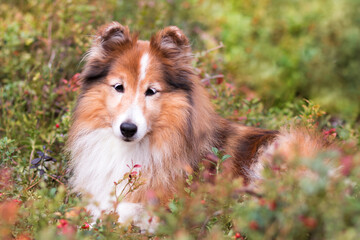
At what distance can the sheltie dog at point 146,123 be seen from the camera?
3.34 metres

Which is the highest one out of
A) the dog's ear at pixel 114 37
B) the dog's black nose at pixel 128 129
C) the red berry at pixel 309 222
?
the dog's ear at pixel 114 37

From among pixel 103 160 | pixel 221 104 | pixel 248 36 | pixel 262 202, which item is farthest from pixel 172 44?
pixel 248 36

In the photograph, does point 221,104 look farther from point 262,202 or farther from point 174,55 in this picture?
point 262,202

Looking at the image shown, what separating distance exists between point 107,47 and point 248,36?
5.62 meters

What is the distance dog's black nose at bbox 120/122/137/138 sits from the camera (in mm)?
3129

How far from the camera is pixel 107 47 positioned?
11.5ft

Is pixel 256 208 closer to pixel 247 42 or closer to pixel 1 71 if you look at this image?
pixel 1 71

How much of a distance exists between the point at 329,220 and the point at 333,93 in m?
6.28

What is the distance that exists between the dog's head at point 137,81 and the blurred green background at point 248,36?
1976 mm

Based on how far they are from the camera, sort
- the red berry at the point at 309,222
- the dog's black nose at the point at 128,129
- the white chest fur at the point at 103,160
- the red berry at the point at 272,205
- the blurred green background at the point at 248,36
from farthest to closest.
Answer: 1. the blurred green background at the point at 248,36
2. the white chest fur at the point at 103,160
3. the dog's black nose at the point at 128,129
4. the red berry at the point at 272,205
5. the red berry at the point at 309,222

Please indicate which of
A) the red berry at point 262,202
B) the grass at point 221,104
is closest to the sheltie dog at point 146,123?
the grass at point 221,104

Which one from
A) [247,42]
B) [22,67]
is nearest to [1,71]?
[22,67]

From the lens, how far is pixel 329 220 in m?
1.73

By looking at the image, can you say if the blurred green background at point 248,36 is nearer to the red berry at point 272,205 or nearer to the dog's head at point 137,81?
the dog's head at point 137,81
